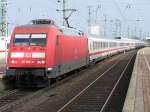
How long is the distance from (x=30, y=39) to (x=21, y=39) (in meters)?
0.43

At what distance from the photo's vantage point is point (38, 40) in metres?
18.6

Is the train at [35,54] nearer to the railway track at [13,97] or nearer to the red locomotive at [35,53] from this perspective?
the red locomotive at [35,53]

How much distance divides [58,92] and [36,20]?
415 centimetres

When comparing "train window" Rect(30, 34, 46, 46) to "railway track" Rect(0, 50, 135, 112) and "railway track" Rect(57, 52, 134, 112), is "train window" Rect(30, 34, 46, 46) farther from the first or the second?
"railway track" Rect(57, 52, 134, 112)

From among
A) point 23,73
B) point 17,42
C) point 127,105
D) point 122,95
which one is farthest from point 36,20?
point 127,105

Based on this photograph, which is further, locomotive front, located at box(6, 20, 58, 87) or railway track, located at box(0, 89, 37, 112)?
locomotive front, located at box(6, 20, 58, 87)

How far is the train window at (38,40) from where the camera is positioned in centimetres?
1850

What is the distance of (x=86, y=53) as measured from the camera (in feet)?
101

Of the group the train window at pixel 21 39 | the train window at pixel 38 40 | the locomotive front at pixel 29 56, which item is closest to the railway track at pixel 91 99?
the locomotive front at pixel 29 56

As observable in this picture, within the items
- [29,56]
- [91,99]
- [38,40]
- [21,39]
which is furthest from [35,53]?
[91,99]

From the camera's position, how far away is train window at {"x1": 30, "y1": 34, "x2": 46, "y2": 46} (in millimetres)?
18500

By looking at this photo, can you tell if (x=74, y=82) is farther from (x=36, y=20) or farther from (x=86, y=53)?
(x=86, y=53)

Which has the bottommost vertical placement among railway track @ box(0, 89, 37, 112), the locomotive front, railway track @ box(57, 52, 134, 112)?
railway track @ box(57, 52, 134, 112)

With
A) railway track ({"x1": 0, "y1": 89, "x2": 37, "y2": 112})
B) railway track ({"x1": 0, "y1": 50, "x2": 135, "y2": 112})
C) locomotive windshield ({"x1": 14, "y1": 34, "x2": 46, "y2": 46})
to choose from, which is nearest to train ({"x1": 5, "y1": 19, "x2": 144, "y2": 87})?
locomotive windshield ({"x1": 14, "y1": 34, "x2": 46, "y2": 46})
